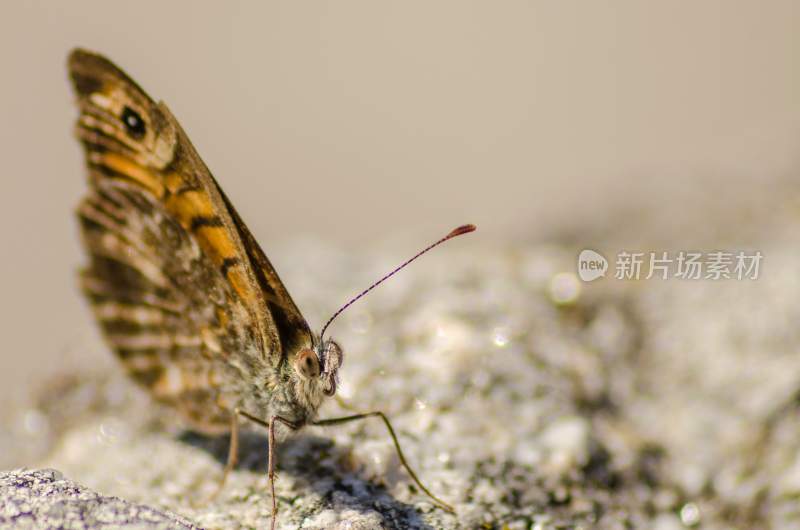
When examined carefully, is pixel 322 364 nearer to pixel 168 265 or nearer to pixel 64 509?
pixel 168 265

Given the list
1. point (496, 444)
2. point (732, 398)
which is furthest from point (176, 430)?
point (732, 398)

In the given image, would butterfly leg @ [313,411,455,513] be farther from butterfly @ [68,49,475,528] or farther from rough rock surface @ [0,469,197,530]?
rough rock surface @ [0,469,197,530]

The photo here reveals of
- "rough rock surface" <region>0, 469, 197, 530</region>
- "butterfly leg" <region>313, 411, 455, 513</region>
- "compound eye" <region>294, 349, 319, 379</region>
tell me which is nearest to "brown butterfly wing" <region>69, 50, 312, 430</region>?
"compound eye" <region>294, 349, 319, 379</region>

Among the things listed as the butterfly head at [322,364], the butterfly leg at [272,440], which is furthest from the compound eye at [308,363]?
the butterfly leg at [272,440]

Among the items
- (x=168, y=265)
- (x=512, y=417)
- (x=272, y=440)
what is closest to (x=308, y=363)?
(x=272, y=440)

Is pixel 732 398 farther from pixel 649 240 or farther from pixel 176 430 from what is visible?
pixel 176 430

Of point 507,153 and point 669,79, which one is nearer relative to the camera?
point 507,153
